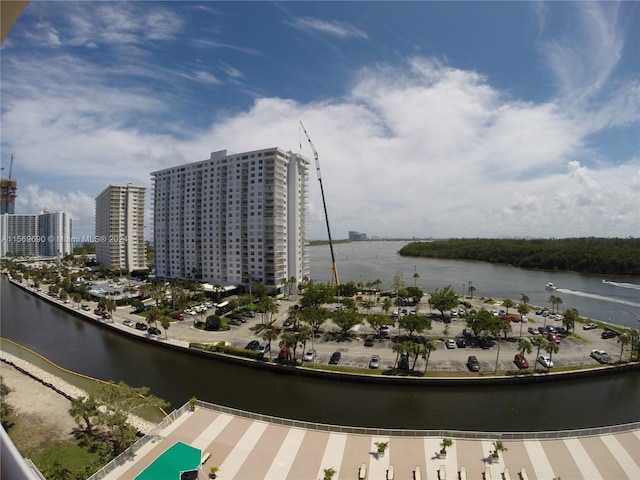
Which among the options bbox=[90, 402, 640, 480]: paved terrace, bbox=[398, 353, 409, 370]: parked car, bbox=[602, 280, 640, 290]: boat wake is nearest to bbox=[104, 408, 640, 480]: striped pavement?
bbox=[90, 402, 640, 480]: paved terrace

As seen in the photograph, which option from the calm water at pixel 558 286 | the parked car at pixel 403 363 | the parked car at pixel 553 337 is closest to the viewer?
the parked car at pixel 403 363

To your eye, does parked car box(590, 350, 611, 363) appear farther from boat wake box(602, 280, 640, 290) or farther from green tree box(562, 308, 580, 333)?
boat wake box(602, 280, 640, 290)

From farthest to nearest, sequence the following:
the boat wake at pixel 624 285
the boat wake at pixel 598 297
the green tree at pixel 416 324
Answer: the boat wake at pixel 624 285
the boat wake at pixel 598 297
the green tree at pixel 416 324

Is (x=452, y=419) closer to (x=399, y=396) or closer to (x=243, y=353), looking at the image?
(x=399, y=396)

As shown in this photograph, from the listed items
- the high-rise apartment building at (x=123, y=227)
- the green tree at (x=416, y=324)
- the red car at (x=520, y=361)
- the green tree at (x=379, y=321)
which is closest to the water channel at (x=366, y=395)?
the red car at (x=520, y=361)

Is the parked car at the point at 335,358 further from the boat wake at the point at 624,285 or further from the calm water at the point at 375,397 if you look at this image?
the boat wake at the point at 624,285

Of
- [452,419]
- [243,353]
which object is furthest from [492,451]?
[243,353]

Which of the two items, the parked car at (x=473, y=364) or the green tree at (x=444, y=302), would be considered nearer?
the parked car at (x=473, y=364)
